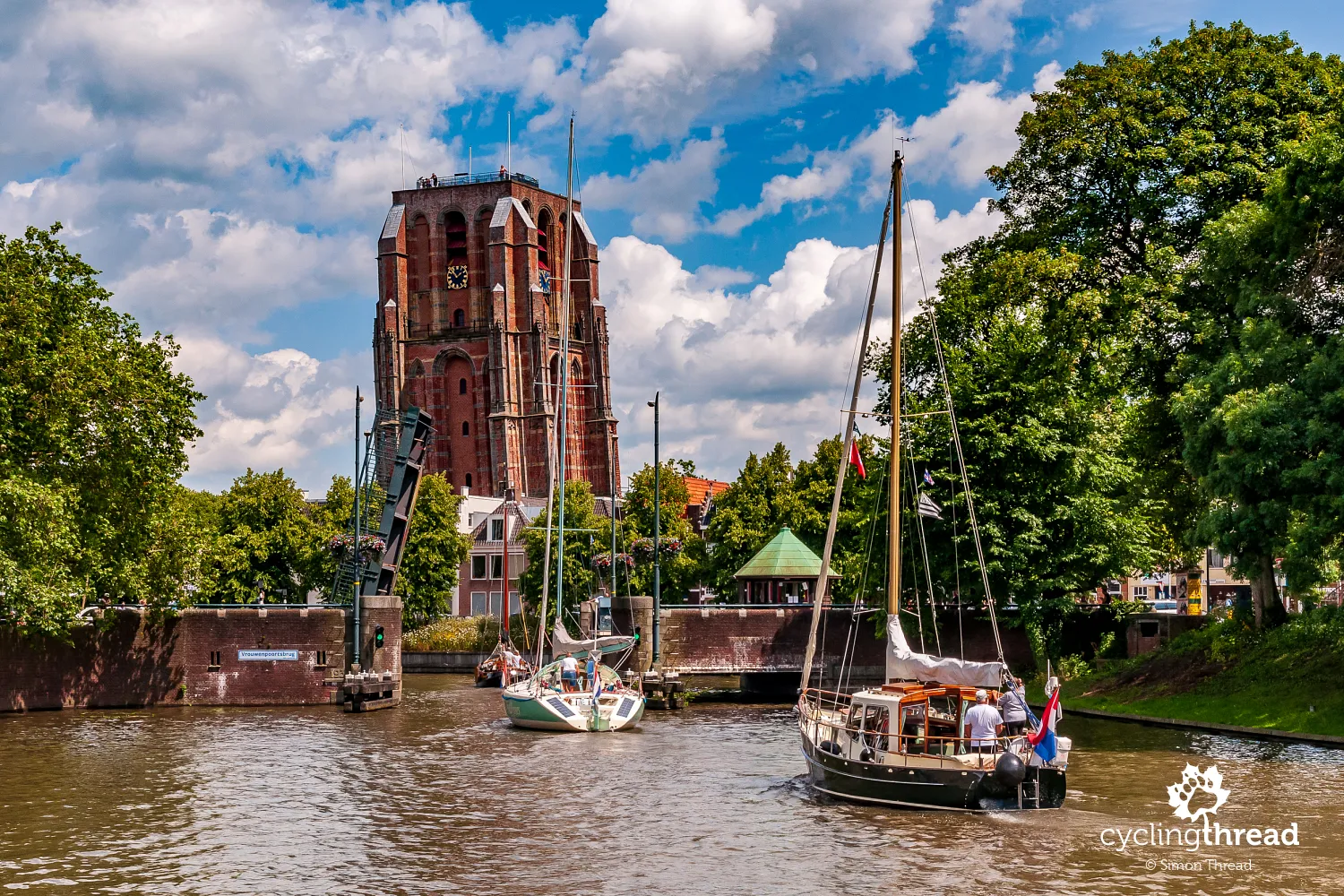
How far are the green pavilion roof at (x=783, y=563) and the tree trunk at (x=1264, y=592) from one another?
21.1m

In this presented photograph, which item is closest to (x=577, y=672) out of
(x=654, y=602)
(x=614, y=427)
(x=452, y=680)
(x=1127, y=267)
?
(x=654, y=602)

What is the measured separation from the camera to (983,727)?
91.0 feet

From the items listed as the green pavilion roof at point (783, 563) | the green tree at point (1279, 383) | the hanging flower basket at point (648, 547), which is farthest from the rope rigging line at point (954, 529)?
the hanging flower basket at point (648, 547)

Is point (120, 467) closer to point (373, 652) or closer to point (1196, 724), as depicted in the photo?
point (373, 652)

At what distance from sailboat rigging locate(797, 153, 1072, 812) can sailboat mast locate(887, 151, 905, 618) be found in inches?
1.5

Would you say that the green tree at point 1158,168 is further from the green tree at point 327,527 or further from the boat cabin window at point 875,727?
the green tree at point 327,527

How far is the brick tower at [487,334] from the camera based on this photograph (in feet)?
413

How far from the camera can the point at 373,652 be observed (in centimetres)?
5559

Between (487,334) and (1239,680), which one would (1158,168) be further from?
(487,334)

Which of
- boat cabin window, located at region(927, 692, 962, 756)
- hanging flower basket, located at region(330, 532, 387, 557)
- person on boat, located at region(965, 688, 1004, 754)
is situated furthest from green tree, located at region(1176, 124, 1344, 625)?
hanging flower basket, located at region(330, 532, 387, 557)

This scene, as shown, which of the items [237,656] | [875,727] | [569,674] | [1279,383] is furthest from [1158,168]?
[237,656]

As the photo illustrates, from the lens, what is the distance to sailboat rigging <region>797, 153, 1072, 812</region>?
2755cm

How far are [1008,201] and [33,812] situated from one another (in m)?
41.5

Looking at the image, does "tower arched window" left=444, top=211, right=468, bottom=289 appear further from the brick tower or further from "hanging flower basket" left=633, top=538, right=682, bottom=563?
"hanging flower basket" left=633, top=538, right=682, bottom=563
